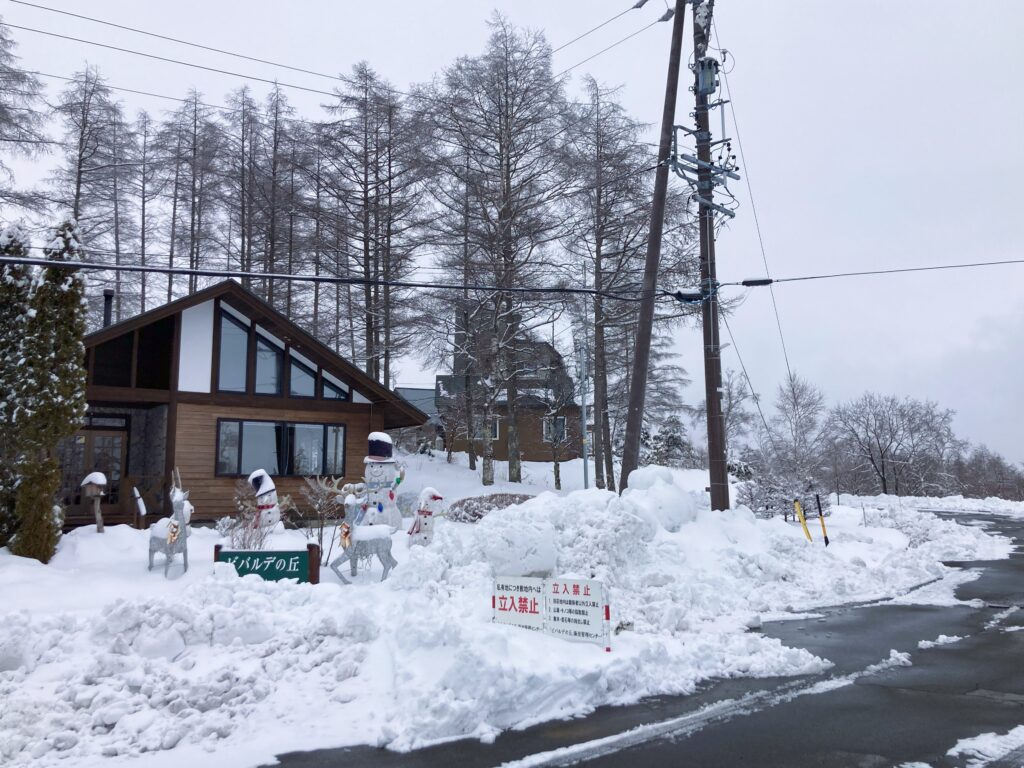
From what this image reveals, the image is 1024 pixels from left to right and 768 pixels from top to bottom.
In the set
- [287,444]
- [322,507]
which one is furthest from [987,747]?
[287,444]

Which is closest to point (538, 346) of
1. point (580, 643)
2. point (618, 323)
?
point (618, 323)

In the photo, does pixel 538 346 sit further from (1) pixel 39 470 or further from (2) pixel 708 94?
(1) pixel 39 470

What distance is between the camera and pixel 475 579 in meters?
10.2

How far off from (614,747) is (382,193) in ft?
81.8

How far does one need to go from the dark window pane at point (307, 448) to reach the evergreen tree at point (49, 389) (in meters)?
8.86

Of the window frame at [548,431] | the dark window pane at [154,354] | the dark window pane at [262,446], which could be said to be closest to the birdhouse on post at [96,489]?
the dark window pane at [262,446]

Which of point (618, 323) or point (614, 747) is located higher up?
point (618, 323)

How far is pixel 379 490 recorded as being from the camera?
43.3 feet

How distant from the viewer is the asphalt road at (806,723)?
18.2 feet

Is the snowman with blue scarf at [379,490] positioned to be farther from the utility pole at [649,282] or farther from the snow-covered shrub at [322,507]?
the utility pole at [649,282]

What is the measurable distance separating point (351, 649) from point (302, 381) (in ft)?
48.8

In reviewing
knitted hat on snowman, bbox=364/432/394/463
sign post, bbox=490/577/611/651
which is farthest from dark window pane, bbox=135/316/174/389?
sign post, bbox=490/577/611/651

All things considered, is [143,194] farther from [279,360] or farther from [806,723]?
[806,723]

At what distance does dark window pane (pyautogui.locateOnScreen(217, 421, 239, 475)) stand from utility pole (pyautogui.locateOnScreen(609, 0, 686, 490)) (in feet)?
33.8
